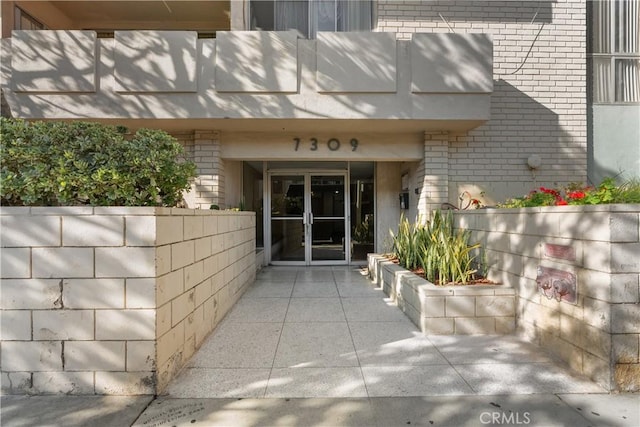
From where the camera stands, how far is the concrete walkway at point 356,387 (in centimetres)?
230

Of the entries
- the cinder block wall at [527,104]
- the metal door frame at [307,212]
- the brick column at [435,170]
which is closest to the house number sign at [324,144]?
the brick column at [435,170]

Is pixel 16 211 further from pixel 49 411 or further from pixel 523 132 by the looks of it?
pixel 523 132

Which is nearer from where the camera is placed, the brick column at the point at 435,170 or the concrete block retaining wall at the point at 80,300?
the concrete block retaining wall at the point at 80,300

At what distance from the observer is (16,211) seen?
8.38ft

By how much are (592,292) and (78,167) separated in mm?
4160

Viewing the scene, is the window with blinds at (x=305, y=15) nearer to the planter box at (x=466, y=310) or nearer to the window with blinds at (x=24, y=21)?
the window with blinds at (x=24, y=21)

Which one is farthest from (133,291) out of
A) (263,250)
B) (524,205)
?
(263,250)

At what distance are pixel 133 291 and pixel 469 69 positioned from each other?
613cm

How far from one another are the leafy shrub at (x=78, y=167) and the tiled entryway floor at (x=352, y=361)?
62.5 inches

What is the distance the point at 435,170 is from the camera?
6812 mm

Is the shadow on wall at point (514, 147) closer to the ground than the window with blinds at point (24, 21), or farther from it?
closer to the ground

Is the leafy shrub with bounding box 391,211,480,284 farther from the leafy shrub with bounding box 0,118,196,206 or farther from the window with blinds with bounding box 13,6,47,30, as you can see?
the window with blinds with bounding box 13,6,47,30
